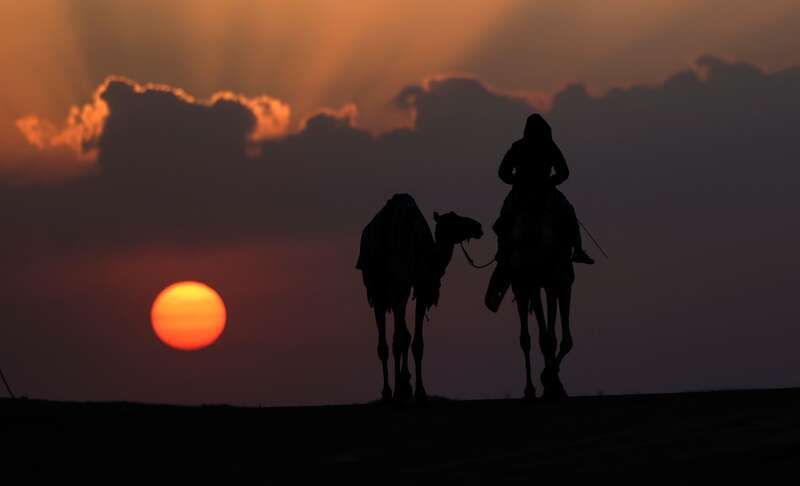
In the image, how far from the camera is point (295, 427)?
19.0 m

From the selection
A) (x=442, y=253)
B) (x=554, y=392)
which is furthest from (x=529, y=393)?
(x=442, y=253)

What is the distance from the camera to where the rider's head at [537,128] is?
22562 mm

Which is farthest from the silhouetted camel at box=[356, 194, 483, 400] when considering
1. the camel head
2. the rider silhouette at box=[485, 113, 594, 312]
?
the rider silhouette at box=[485, 113, 594, 312]

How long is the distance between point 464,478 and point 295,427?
14.0ft

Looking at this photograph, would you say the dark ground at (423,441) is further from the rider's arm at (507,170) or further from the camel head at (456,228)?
the camel head at (456,228)

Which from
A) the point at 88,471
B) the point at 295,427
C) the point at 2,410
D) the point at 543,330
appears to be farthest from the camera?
the point at 543,330

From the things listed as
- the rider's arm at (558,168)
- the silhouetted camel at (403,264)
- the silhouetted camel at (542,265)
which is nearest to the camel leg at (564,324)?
the silhouetted camel at (542,265)

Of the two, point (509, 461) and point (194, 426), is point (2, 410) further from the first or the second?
point (509, 461)

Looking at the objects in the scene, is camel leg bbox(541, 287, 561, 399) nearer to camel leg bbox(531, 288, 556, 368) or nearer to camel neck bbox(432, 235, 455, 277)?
camel leg bbox(531, 288, 556, 368)

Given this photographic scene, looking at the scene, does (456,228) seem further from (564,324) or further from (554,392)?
(554,392)

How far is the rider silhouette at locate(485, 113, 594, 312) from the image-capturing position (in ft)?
74.2

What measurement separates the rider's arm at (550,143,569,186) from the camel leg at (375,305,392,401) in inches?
167

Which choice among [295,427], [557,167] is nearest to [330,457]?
[295,427]

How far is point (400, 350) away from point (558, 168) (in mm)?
3722
